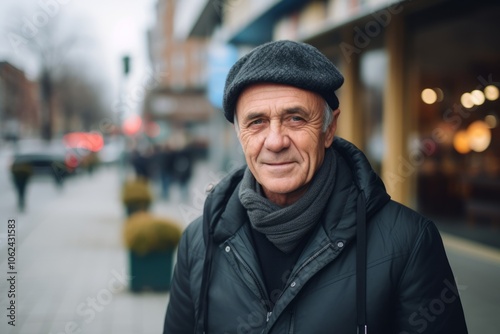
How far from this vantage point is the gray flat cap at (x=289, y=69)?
182 centimetres

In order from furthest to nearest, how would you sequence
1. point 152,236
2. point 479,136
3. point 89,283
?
point 479,136, point 89,283, point 152,236

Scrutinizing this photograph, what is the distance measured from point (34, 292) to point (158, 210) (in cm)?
885

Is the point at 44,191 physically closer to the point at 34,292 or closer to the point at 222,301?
the point at 34,292

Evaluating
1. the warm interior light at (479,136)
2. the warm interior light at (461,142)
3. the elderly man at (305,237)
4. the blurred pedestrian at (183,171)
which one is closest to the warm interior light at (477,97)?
the warm interior light at (479,136)

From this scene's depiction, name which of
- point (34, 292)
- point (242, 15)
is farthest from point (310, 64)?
point (242, 15)

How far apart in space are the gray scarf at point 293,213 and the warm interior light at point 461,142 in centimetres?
986

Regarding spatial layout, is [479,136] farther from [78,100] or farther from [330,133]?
[78,100]

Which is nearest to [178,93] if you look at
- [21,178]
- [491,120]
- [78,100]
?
[21,178]

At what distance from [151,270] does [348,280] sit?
5338mm

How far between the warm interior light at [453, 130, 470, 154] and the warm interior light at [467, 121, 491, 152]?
0.11 m

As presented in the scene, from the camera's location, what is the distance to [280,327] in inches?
72.1

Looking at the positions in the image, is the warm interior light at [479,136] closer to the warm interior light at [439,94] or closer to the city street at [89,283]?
the warm interior light at [439,94]

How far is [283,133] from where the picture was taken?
1.93 metres

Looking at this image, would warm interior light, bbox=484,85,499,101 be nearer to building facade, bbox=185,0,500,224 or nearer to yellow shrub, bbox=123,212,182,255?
building facade, bbox=185,0,500,224
